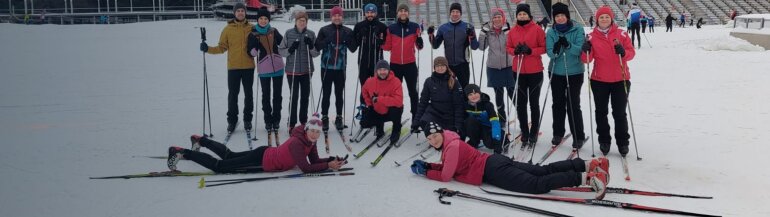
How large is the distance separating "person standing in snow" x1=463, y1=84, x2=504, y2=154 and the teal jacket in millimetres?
699

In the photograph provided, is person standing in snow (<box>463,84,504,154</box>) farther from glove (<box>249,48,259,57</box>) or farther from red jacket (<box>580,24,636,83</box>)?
glove (<box>249,48,259,57</box>)

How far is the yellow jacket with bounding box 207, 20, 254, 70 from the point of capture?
22.9 ft

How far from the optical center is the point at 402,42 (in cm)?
709

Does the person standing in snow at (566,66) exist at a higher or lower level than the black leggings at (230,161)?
higher

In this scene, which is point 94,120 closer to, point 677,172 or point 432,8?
point 677,172

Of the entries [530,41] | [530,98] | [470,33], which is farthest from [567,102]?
[470,33]

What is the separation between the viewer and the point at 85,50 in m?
18.6

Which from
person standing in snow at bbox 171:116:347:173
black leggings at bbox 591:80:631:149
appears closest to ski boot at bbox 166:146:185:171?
person standing in snow at bbox 171:116:347:173

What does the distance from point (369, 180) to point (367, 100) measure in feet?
5.99

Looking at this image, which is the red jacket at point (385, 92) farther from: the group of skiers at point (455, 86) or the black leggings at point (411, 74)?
the black leggings at point (411, 74)

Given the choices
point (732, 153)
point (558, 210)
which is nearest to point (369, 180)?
point (558, 210)

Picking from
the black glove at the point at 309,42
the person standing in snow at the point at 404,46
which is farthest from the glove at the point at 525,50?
the black glove at the point at 309,42

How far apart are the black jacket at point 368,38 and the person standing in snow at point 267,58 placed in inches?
31.8

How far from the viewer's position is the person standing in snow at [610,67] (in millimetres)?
5656
